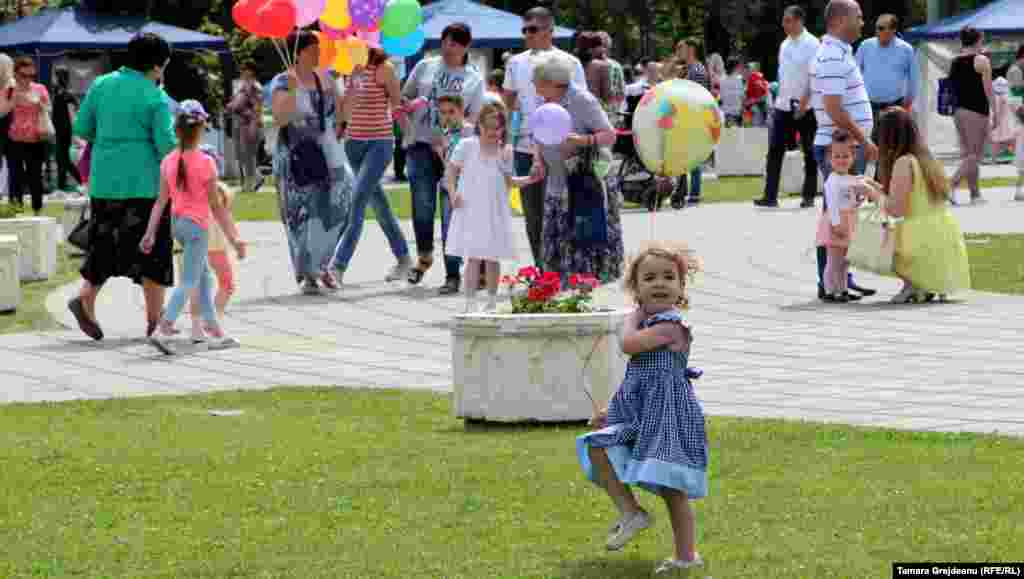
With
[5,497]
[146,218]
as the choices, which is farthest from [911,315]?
[5,497]

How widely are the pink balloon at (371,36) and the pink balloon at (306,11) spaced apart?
0.86 meters

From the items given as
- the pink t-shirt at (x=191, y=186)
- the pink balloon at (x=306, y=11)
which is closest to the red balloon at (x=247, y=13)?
the pink balloon at (x=306, y=11)

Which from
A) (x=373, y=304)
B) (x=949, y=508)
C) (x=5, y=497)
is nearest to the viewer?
(x=949, y=508)

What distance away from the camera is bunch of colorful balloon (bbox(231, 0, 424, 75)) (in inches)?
606

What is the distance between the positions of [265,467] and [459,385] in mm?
1248

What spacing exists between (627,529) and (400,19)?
10609mm

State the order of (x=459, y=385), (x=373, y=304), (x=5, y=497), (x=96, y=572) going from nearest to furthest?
(x=96, y=572) < (x=5, y=497) < (x=459, y=385) < (x=373, y=304)

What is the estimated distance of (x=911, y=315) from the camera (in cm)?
1384

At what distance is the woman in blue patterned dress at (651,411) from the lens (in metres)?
6.76

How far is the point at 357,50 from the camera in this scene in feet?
53.6

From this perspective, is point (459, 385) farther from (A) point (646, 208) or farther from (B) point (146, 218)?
(A) point (646, 208)

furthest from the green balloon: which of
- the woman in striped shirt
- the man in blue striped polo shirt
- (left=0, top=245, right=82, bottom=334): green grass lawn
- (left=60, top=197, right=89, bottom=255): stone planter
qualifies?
the man in blue striped polo shirt

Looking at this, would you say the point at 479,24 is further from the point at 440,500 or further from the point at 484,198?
the point at 440,500

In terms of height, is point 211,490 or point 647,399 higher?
point 647,399
